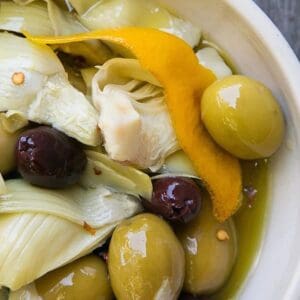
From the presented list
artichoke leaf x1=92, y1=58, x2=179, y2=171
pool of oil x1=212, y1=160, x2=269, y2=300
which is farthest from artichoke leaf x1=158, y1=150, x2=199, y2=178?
pool of oil x1=212, y1=160, x2=269, y2=300

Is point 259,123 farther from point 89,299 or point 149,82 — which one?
point 89,299

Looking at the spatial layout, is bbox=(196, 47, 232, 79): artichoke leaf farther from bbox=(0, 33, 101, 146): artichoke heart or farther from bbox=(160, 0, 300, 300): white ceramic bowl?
bbox=(0, 33, 101, 146): artichoke heart

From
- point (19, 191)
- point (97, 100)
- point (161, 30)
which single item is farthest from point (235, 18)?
point (19, 191)

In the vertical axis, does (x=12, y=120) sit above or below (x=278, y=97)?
below

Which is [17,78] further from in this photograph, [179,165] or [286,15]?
[286,15]

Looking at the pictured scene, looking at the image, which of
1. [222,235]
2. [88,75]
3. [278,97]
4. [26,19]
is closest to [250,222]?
[222,235]

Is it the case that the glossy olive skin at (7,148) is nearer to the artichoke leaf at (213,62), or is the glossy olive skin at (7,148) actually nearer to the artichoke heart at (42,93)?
the artichoke heart at (42,93)
